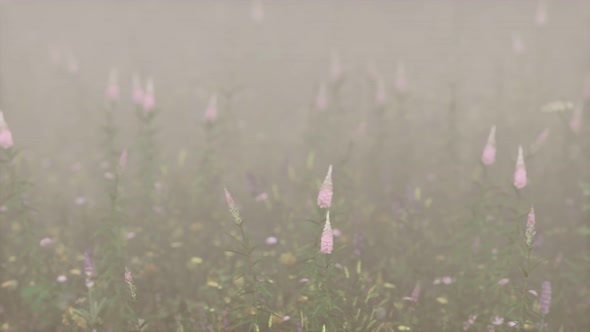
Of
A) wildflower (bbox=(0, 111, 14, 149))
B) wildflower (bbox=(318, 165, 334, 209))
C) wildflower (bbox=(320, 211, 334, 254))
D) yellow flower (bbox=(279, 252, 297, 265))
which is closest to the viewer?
wildflower (bbox=(320, 211, 334, 254))

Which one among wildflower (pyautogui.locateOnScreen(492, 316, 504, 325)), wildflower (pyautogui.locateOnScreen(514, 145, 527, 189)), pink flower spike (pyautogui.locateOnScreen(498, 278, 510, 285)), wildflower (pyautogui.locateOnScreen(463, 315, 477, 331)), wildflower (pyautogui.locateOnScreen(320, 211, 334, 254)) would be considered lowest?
wildflower (pyautogui.locateOnScreen(463, 315, 477, 331))

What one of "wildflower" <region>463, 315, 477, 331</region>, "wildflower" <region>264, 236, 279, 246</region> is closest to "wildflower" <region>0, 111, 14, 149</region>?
"wildflower" <region>264, 236, 279, 246</region>

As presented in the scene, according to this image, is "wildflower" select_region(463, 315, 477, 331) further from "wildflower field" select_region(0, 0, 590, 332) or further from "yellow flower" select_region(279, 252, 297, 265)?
"yellow flower" select_region(279, 252, 297, 265)

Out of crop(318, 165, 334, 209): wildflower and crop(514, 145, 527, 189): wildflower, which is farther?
crop(514, 145, 527, 189): wildflower

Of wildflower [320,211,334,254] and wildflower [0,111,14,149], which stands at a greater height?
wildflower [0,111,14,149]

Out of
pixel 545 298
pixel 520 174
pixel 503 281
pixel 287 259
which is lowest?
pixel 287 259

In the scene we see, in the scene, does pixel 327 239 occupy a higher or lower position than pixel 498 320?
higher

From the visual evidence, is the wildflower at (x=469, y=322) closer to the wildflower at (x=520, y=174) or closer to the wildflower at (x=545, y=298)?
the wildflower at (x=545, y=298)

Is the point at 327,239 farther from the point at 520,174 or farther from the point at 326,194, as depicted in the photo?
the point at 520,174

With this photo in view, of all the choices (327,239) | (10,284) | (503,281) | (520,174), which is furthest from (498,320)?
(10,284)

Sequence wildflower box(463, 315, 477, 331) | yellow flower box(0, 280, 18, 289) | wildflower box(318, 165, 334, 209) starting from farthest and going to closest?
yellow flower box(0, 280, 18, 289) < wildflower box(463, 315, 477, 331) < wildflower box(318, 165, 334, 209)

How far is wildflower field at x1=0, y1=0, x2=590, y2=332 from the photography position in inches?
188

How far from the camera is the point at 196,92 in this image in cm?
962

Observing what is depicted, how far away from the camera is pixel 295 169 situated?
743 centimetres
